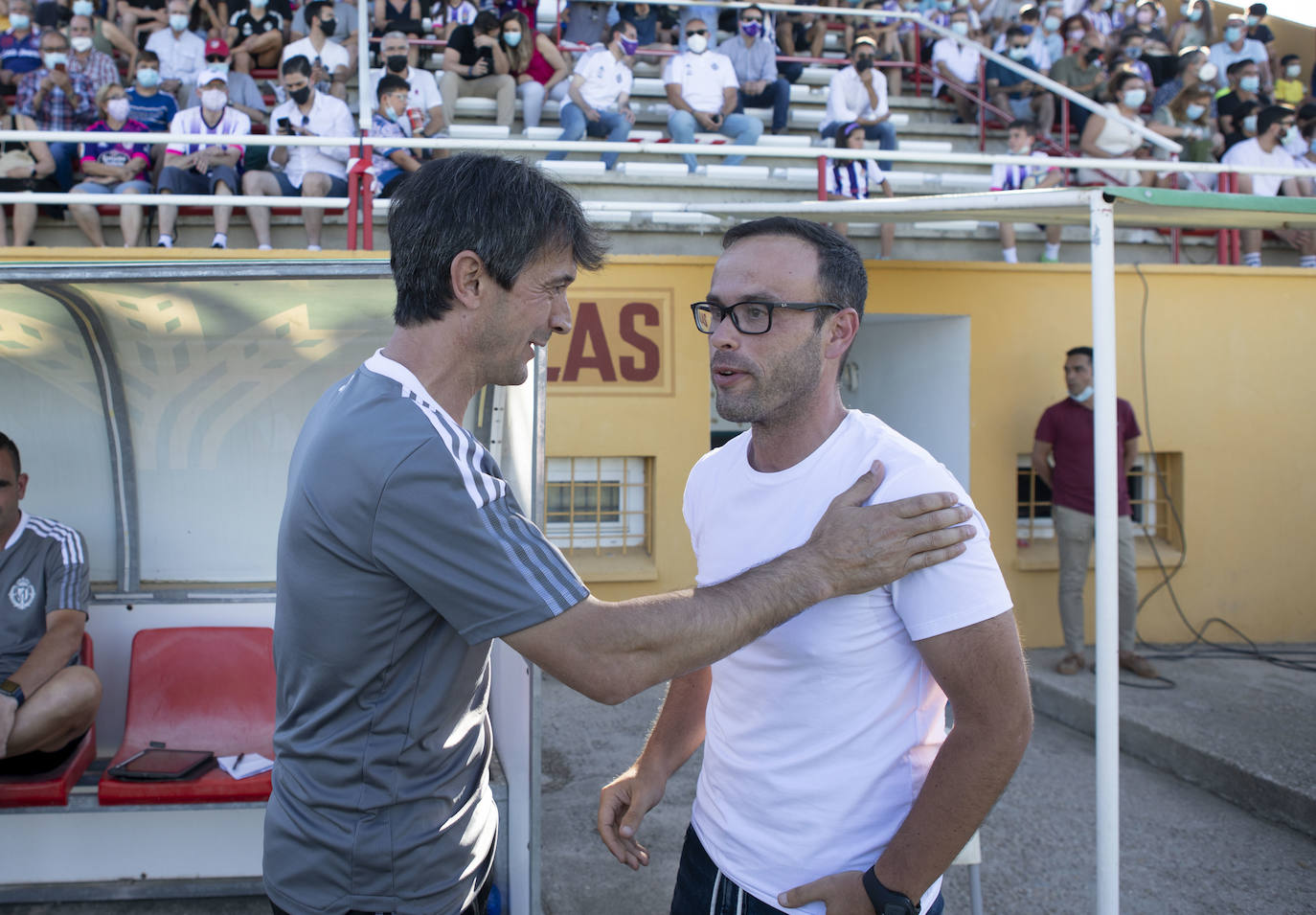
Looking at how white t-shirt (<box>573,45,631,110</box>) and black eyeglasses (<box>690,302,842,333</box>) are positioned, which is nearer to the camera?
black eyeglasses (<box>690,302,842,333</box>)

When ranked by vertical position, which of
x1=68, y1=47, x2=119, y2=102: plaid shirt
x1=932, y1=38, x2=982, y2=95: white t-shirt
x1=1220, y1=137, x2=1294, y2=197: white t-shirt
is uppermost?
x1=932, y1=38, x2=982, y2=95: white t-shirt

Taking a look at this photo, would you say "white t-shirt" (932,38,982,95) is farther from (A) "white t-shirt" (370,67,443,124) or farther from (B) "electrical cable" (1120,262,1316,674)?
(A) "white t-shirt" (370,67,443,124)

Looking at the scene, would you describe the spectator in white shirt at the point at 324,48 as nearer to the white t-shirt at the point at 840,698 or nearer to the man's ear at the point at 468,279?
the man's ear at the point at 468,279

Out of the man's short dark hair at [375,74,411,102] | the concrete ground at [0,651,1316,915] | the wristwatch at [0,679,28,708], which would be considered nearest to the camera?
the wristwatch at [0,679,28,708]

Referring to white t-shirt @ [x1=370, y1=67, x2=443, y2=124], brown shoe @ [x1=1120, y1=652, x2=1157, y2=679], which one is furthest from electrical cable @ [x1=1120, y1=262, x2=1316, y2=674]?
white t-shirt @ [x1=370, y1=67, x2=443, y2=124]

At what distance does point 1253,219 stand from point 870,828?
3.96m

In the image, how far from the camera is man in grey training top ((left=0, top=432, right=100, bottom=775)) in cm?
365

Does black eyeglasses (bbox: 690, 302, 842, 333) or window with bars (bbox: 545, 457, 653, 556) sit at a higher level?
black eyeglasses (bbox: 690, 302, 842, 333)

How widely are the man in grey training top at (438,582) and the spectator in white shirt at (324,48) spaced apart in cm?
843

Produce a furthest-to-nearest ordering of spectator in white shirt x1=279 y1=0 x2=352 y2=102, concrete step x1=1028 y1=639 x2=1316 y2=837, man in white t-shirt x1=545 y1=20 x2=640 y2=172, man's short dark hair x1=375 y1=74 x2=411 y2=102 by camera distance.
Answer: spectator in white shirt x1=279 y1=0 x2=352 y2=102 < man in white t-shirt x1=545 y1=20 x2=640 y2=172 < man's short dark hair x1=375 y1=74 x2=411 y2=102 < concrete step x1=1028 y1=639 x2=1316 y2=837

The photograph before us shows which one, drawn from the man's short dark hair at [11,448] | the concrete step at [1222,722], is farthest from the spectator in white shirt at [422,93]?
the concrete step at [1222,722]

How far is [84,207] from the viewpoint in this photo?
733cm

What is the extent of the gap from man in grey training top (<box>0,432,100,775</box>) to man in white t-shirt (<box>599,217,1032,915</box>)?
2.68m

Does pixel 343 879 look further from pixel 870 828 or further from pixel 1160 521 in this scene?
pixel 1160 521
